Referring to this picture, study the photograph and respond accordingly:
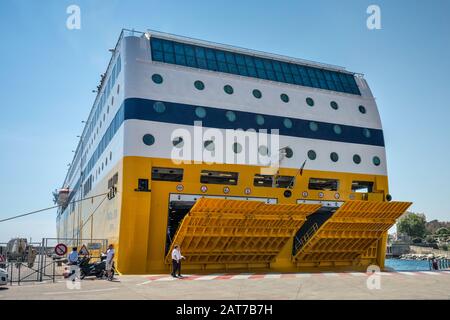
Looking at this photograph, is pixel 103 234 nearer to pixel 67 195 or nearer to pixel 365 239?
pixel 365 239

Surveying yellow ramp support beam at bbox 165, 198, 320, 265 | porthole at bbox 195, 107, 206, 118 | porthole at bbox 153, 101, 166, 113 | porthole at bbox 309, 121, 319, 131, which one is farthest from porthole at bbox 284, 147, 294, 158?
porthole at bbox 153, 101, 166, 113

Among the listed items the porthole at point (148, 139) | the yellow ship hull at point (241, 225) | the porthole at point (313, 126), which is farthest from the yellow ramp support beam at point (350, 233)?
the porthole at point (148, 139)

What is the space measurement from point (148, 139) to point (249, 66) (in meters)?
7.15

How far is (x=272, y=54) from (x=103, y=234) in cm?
1303

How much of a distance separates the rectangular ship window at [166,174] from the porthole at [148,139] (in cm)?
112

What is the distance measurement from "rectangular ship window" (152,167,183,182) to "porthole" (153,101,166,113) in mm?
2520

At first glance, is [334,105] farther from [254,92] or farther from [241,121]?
[241,121]

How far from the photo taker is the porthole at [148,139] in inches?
715

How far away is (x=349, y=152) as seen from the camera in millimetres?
22062

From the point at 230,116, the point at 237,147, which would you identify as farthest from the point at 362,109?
the point at 237,147

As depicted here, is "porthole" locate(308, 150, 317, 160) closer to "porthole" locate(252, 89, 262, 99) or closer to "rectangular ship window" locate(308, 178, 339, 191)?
"rectangular ship window" locate(308, 178, 339, 191)

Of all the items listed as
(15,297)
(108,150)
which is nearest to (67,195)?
(108,150)

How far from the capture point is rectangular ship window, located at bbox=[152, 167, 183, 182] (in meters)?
18.9

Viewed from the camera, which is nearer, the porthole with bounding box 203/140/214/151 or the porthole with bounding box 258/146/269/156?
the porthole with bounding box 203/140/214/151
